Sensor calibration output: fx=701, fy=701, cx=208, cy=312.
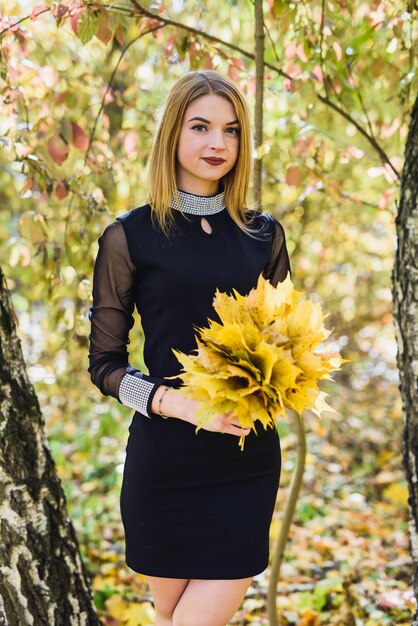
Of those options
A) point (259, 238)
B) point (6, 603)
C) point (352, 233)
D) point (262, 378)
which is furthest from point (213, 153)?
point (352, 233)

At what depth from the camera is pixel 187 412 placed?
198cm

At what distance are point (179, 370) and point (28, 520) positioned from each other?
0.71 m

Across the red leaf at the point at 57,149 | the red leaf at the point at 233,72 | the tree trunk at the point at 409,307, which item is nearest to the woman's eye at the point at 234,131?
the tree trunk at the point at 409,307

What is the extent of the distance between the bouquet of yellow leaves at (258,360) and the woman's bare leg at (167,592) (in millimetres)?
677

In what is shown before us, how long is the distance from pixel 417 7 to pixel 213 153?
0.92m

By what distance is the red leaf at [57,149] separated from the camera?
2.64 meters

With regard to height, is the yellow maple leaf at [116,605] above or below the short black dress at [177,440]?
below

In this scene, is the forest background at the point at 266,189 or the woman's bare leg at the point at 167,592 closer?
the woman's bare leg at the point at 167,592

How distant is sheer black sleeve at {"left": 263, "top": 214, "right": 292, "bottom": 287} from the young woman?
133 millimetres

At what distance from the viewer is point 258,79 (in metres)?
2.66

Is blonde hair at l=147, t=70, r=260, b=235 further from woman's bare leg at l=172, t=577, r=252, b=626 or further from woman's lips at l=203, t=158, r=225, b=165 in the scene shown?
woman's bare leg at l=172, t=577, r=252, b=626

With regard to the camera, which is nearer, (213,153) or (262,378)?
(262,378)

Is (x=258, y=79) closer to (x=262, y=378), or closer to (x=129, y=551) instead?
(x=262, y=378)

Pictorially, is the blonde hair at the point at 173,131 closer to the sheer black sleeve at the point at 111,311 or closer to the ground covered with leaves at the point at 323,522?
the sheer black sleeve at the point at 111,311
